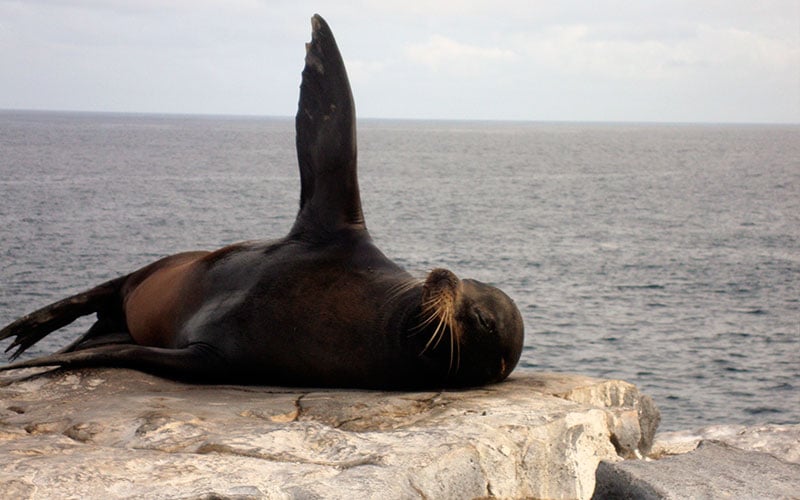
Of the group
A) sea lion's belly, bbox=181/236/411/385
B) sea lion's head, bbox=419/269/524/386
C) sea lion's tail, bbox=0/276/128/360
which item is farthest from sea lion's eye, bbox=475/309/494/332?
sea lion's tail, bbox=0/276/128/360

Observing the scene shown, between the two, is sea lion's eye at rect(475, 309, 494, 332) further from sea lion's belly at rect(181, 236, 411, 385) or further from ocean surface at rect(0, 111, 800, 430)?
ocean surface at rect(0, 111, 800, 430)

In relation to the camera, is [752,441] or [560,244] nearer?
[752,441]

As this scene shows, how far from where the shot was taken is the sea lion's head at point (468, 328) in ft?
16.8

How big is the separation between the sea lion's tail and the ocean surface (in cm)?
1247

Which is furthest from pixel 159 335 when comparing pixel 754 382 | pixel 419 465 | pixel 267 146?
pixel 267 146

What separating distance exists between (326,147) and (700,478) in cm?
353

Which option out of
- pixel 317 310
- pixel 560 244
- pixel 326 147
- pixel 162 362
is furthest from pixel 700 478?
pixel 560 244

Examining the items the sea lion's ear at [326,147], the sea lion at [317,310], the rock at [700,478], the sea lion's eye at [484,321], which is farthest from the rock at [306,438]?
the sea lion's ear at [326,147]

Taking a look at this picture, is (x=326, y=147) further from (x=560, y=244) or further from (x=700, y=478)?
(x=560, y=244)

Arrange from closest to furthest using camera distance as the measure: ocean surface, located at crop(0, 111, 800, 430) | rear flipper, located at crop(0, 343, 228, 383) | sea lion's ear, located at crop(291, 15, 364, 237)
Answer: rear flipper, located at crop(0, 343, 228, 383), sea lion's ear, located at crop(291, 15, 364, 237), ocean surface, located at crop(0, 111, 800, 430)

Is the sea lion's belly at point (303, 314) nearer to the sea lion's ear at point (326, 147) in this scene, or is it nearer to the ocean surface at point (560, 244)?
the sea lion's ear at point (326, 147)

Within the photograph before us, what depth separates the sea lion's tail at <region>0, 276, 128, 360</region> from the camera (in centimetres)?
711

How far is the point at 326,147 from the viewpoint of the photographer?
6.48 metres

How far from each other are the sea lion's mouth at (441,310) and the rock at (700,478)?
56.3 inches
